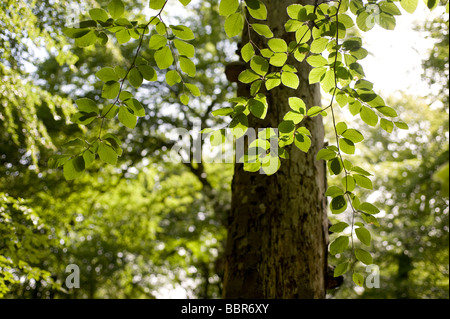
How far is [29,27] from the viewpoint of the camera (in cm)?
281

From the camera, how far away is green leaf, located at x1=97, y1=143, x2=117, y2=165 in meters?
1.03

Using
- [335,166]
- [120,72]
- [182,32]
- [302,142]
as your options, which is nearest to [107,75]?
[120,72]

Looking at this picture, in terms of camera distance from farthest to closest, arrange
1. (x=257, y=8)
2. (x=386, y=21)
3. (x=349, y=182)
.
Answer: (x=349, y=182) < (x=386, y=21) < (x=257, y=8)

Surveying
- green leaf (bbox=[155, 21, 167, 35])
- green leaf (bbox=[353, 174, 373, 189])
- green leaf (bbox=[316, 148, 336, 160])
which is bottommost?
green leaf (bbox=[353, 174, 373, 189])

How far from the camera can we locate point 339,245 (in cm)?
104

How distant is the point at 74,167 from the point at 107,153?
0.10 metres

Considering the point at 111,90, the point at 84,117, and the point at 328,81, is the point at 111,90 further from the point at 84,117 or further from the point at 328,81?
the point at 328,81

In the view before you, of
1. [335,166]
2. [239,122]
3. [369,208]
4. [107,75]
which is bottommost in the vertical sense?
[369,208]

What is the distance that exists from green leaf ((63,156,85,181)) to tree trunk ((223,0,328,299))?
100 centimetres

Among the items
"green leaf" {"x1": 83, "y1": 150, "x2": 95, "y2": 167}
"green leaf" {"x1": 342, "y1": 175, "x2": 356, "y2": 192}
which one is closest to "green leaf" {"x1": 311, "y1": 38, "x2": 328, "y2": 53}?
"green leaf" {"x1": 342, "y1": 175, "x2": 356, "y2": 192}

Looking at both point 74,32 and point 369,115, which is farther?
point 369,115

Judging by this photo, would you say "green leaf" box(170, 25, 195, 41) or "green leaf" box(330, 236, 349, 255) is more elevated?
"green leaf" box(170, 25, 195, 41)

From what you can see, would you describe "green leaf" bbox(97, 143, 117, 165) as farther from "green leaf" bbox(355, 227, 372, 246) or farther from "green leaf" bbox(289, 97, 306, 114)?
"green leaf" bbox(355, 227, 372, 246)

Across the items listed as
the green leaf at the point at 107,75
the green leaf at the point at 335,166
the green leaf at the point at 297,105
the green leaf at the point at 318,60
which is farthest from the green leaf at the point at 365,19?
the green leaf at the point at 107,75
